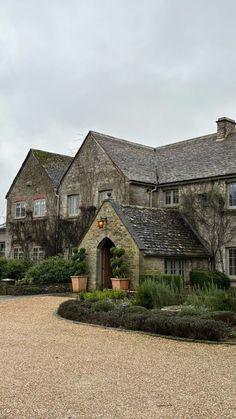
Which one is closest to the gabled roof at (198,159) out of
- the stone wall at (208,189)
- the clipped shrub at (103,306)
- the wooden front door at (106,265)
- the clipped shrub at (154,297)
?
the stone wall at (208,189)

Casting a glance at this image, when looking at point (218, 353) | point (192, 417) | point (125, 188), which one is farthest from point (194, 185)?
point (192, 417)

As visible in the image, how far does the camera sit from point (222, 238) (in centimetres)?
2542

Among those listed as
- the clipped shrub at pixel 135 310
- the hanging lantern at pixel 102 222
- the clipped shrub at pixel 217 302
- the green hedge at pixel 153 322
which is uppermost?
the hanging lantern at pixel 102 222

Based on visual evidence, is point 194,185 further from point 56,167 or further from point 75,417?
point 75,417

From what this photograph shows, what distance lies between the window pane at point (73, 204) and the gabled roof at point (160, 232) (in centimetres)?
770

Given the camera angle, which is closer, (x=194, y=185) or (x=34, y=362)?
(x=34, y=362)

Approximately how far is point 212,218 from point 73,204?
1070cm

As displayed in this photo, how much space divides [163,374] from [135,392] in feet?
4.20

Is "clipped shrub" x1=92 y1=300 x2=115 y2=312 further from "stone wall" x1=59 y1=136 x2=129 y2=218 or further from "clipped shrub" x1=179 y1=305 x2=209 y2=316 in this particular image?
"stone wall" x1=59 y1=136 x2=129 y2=218

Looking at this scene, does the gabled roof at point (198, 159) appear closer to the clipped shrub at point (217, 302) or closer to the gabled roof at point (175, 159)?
the gabled roof at point (175, 159)

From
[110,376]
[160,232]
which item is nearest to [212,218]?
[160,232]

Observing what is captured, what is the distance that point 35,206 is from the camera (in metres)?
36.4

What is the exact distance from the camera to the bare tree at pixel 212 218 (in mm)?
25391

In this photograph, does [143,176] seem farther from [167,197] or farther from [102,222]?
[102,222]
